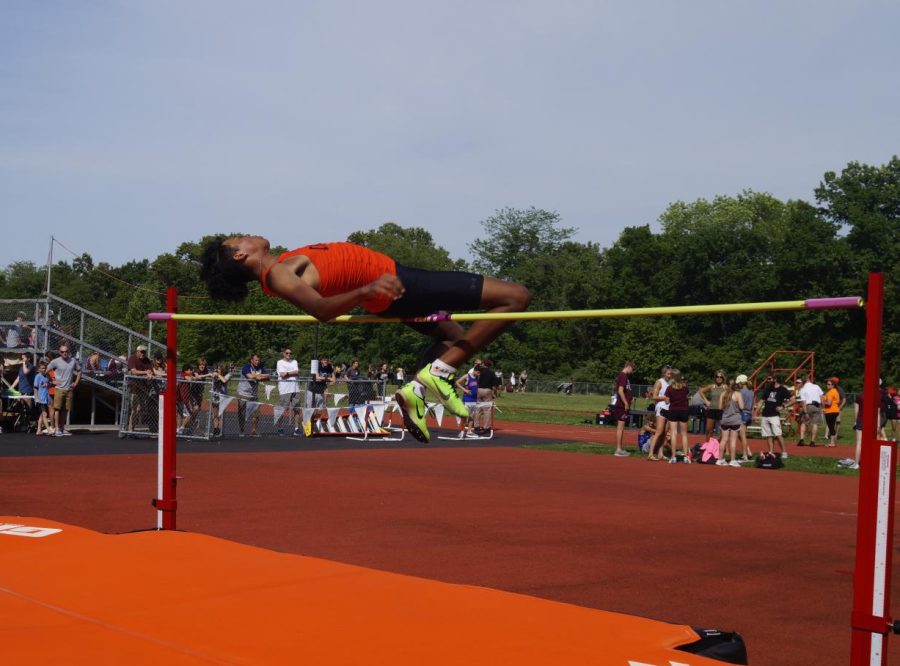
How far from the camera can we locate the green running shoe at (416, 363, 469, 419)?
4953 millimetres

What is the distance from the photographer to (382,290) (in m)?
4.72

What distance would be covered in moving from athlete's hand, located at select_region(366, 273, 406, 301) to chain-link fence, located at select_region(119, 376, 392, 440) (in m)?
12.2

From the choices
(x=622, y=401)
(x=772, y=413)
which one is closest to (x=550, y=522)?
(x=622, y=401)

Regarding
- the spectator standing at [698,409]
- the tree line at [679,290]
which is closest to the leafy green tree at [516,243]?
the tree line at [679,290]

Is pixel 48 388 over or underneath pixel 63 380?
underneath

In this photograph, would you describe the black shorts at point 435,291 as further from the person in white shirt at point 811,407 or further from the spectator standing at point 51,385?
the person in white shirt at point 811,407

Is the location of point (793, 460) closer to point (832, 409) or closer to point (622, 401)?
point (622, 401)

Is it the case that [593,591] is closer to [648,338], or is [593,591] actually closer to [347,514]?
[347,514]

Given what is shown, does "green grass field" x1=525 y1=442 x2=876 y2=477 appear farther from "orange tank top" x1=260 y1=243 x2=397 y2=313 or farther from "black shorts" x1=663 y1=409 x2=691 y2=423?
"orange tank top" x1=260 y1=243 x2=397 y2=313

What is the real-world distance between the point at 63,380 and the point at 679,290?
43.5m

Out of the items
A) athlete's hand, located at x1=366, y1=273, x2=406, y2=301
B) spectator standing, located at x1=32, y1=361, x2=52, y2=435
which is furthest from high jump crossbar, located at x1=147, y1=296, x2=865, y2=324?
spectator standing, located at x1=32, y1=361, x2=52, y2=435

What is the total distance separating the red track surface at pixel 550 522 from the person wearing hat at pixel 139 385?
246cm

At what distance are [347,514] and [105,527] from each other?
6.91 feet

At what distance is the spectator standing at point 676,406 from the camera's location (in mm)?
15406
